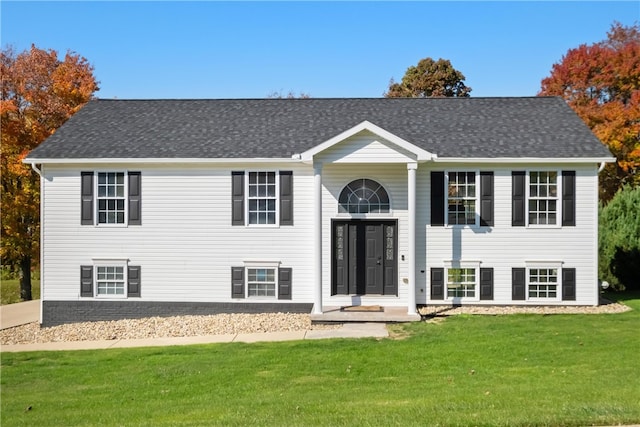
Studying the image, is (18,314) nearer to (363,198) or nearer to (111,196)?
(111,196)

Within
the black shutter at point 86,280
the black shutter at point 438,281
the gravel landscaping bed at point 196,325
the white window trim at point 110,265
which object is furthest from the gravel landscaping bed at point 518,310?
the black shutter at point 86,280

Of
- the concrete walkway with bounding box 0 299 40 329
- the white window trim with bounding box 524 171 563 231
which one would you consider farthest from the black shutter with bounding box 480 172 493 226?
the concrete walkway with bounding box 0 299 40 329

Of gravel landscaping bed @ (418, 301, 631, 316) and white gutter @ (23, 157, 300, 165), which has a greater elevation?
white gutter @ (23, 157, 300, 165)

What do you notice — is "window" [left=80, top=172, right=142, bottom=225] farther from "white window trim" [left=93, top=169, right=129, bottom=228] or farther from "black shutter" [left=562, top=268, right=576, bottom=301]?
"black shutter" [left=562, top=268, right=576, bottom=301]

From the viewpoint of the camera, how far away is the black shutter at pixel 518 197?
1561 cm

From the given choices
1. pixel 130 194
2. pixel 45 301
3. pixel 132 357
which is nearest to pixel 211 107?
pixel 130 194

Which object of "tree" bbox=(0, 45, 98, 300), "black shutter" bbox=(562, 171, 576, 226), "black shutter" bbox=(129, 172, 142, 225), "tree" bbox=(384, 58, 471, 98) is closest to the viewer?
"black shutter" bbox=(562, 171, 576, 226)

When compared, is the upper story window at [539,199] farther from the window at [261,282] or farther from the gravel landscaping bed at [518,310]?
the window at [261,282]

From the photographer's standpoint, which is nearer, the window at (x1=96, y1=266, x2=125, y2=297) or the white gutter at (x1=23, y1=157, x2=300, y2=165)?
the white gutter at (x1=23, y1=157, x2=300, y2=165)

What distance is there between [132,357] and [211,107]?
405 inches

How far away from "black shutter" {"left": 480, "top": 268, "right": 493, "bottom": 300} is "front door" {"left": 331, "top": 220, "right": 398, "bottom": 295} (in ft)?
8.01

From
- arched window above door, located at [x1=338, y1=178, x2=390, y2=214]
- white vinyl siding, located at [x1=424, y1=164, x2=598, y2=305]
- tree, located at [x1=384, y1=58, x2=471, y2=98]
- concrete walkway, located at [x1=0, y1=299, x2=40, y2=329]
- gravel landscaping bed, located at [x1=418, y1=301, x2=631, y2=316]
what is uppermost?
tree, located at [x1=384, y1=58, x2=471, y2=98]

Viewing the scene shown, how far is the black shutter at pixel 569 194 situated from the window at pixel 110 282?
12.7 meters

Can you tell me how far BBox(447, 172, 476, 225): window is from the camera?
51.6ft
